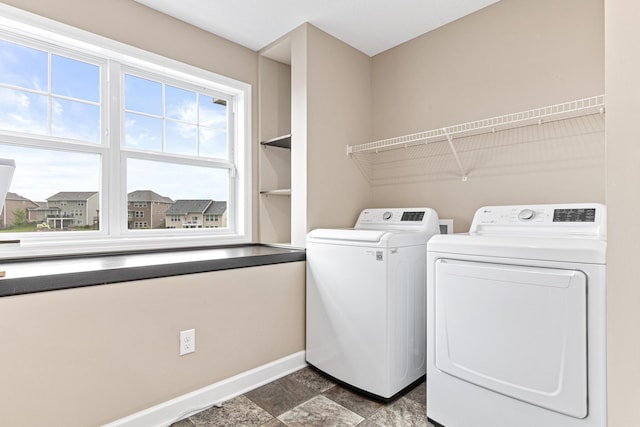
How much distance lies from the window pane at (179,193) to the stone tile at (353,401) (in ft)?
4.74

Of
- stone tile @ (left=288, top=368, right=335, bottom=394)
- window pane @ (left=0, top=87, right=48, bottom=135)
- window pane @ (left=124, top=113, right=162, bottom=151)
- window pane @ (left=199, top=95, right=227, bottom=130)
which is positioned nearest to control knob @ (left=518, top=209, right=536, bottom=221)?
stone tile @ (left=288, top=368, right=335, bottom=394)

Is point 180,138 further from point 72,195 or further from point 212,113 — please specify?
point 72,195

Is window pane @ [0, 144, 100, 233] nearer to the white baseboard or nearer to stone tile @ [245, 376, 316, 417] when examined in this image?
the white baseboard

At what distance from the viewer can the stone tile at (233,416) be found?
168 cm

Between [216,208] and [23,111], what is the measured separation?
1246mm

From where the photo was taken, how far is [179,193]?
97.2 inches

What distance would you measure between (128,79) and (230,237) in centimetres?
126

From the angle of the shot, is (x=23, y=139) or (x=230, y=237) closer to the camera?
(x=23, y=139)

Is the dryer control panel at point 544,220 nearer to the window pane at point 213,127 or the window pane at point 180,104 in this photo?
the window pane at point 213,127

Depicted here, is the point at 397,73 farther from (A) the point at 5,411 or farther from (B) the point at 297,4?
(A) the point at 5,411

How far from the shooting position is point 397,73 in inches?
107

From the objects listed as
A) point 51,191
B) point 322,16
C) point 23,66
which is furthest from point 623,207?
point 23,66

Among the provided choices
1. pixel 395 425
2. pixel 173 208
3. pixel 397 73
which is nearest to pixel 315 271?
pixel 395 425

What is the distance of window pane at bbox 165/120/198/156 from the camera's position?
240cm
